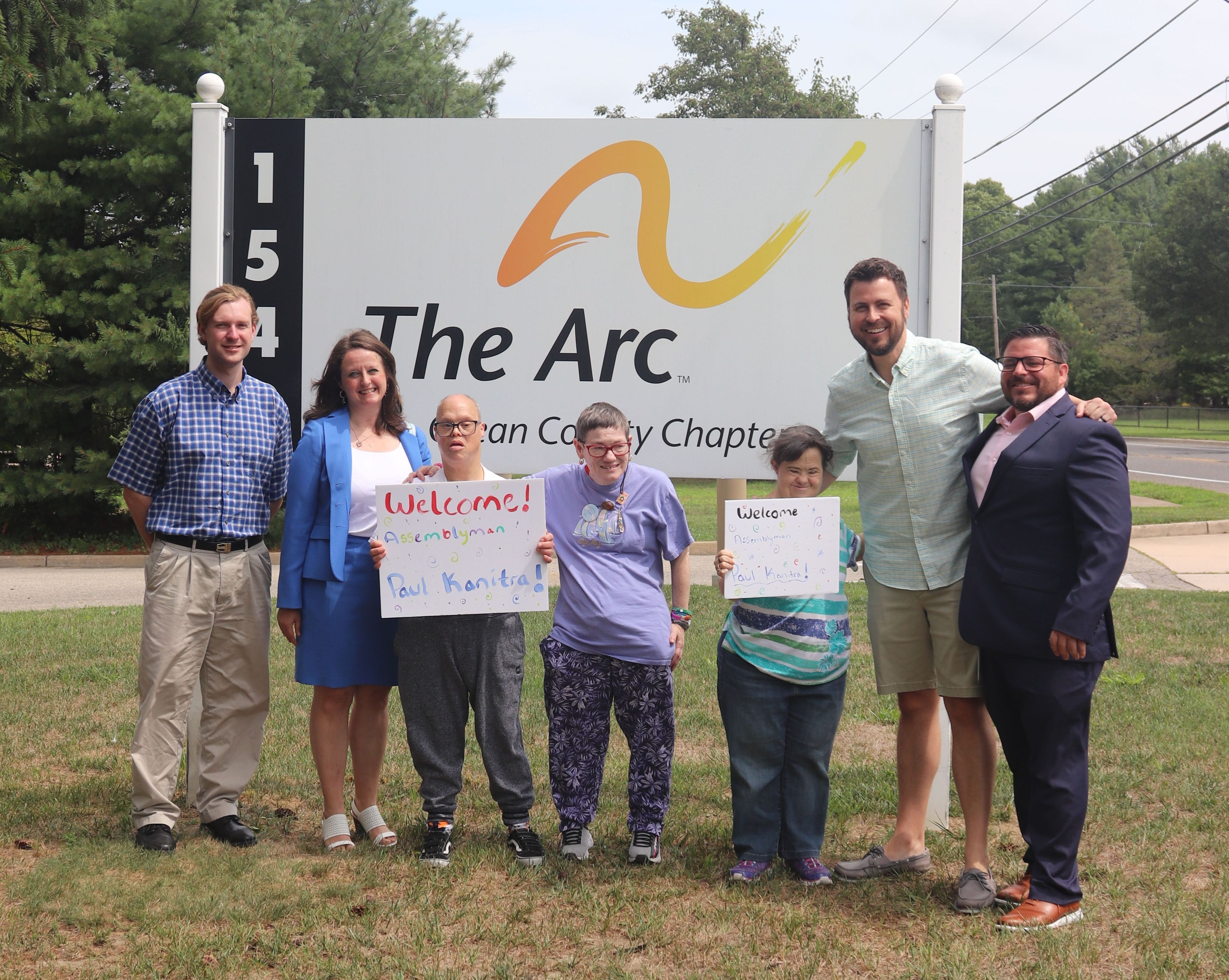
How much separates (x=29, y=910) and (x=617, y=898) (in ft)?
6.46

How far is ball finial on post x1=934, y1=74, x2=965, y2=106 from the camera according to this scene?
4855 millimetres

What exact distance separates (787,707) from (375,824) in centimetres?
172

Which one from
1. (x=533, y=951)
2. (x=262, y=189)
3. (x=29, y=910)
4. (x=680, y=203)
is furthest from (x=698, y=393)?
(x=29, y=910)

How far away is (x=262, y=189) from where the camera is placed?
16.9 ft

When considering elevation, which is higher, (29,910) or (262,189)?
(262,189)

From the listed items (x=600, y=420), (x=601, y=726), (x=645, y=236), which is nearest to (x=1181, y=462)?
(x=645, y=236)

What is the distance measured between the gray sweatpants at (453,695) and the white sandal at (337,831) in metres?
0.38

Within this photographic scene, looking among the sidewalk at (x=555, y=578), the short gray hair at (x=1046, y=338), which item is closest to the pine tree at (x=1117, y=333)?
the sidewalk at (x=555, y=578)

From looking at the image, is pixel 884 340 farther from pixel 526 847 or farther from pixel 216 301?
pixel 216 301

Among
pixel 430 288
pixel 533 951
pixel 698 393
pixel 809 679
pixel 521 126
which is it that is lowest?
pixel 533 951

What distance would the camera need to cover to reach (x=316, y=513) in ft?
13.4

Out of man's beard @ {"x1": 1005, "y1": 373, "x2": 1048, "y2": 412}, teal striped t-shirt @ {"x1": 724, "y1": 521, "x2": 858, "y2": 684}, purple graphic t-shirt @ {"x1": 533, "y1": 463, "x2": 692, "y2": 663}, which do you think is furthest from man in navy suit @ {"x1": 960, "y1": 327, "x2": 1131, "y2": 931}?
purple graphic t-shirt @ {"x1": 533, "y1": 463, "x2": 692, "y2": 663}

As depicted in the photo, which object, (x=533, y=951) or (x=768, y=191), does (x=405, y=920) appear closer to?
(x=533, y=951)

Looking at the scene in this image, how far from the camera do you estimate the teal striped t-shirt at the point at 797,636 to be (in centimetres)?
391
